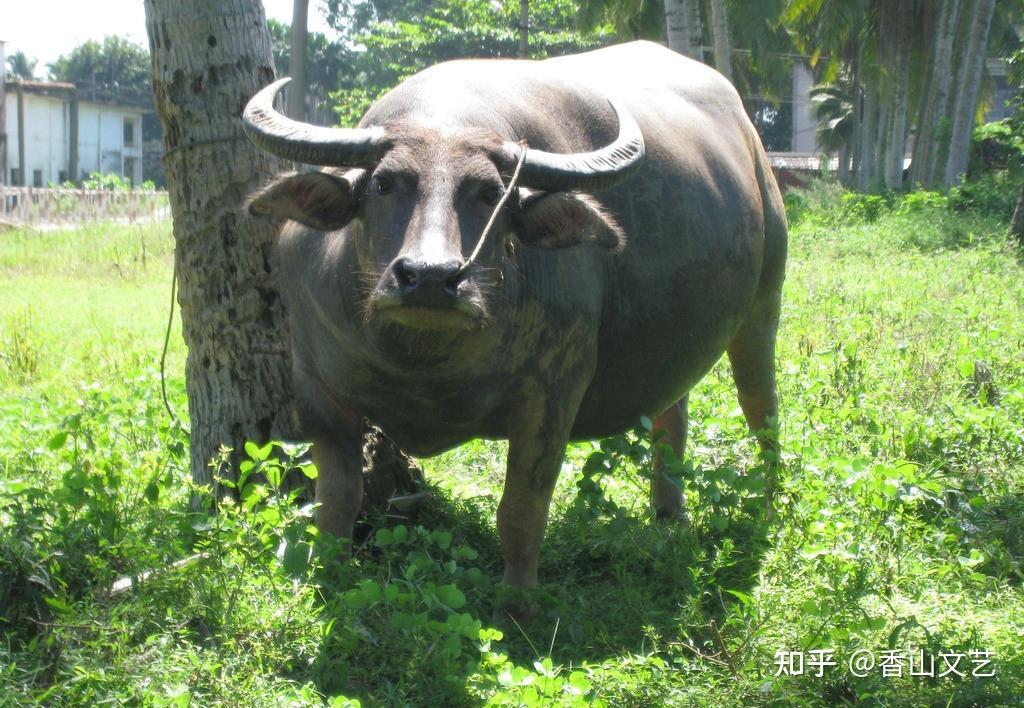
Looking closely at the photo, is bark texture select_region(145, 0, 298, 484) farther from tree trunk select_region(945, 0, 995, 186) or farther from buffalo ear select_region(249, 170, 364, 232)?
tree trunk select_region(945, 0, 995, 186)

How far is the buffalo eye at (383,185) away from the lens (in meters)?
3.54

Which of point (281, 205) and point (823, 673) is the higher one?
point (281, 205)

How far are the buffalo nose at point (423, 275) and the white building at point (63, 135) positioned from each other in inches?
1500

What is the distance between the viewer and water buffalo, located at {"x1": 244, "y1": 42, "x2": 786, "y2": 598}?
3545mm

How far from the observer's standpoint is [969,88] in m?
22.4

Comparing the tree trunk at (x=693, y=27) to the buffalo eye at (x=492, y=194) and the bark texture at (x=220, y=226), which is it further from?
the buffalo eye at (x=492, y=194)

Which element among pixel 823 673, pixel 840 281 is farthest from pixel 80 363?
pixel 840 281

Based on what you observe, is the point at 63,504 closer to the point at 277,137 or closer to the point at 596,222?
the point at 277,137

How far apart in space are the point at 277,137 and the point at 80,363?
16.6 ft

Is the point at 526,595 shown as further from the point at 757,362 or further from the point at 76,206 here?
the point at 76,206

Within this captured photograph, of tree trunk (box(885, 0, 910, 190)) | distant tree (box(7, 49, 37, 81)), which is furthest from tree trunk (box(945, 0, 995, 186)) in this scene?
distant tree (box(7, 49, 37, 81))

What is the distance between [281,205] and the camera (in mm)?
3758

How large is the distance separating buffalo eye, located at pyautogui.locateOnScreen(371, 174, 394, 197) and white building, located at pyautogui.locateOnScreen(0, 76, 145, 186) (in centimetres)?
3760

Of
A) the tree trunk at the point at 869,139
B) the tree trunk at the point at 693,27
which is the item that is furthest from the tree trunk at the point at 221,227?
the tree trunk at the point at 869,139
